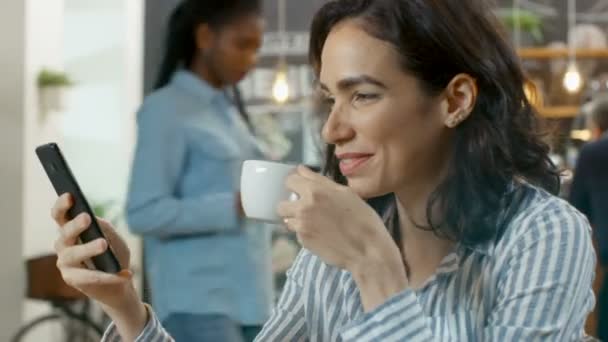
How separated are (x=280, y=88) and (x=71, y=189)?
437 cm

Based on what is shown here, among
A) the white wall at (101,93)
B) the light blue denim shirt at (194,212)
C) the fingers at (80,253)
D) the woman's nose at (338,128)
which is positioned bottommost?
the white wall at (101,93)

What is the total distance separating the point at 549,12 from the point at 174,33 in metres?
4.69

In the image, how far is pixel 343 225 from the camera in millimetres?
1117

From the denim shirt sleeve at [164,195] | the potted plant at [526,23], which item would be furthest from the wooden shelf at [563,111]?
the denim shirt sleeve at [164,195]

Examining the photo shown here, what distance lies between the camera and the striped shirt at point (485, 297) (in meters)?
1.10

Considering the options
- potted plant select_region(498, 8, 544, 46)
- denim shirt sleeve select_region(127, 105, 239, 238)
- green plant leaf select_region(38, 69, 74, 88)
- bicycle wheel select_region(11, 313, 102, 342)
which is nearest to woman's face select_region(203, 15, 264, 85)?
denim shirt sleeve select_region(127, 105, 239, 238)

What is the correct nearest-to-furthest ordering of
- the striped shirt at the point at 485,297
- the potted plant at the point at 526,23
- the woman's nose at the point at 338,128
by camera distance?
the striped shirt at the point at 485,297 → the woman's nose at the point at 338,128 → the potted plant at the point at 526,23

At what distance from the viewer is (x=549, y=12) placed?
6.64 m

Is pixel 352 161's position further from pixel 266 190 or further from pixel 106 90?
pixel 106 90

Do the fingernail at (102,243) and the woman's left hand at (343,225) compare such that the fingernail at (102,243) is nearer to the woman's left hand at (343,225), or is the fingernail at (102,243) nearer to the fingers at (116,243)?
the fingers at (116,243)

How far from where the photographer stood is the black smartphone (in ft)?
3.91

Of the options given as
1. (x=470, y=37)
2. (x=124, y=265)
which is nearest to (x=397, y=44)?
(x=470, y=37)

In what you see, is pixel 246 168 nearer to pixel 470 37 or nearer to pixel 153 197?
pixel 470 37

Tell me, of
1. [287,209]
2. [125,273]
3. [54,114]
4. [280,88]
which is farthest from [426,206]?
[280,88]
